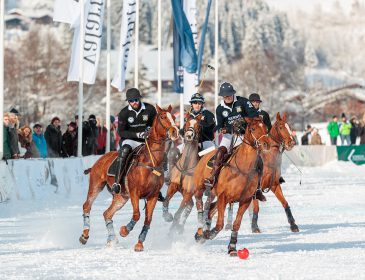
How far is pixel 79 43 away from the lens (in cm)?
3050

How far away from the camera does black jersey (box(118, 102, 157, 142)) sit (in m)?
15.2

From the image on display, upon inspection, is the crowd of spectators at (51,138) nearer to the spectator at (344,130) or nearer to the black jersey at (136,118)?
the black jersey at (136,118)

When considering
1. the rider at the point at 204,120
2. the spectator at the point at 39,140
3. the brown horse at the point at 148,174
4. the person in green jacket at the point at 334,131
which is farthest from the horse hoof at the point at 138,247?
the person in green jacket at the point at 334,131

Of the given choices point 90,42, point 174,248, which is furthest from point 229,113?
point 90,42

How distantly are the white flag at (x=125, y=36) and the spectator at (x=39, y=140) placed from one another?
5766 mm

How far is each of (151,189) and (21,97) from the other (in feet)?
312

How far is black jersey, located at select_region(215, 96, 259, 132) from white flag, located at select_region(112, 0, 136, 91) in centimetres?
1593

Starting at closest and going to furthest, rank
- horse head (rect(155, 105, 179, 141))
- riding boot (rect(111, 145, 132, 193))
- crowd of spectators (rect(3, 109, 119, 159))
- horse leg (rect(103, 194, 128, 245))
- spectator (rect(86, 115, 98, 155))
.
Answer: horse head (rect(155, 105, 179, 141)) → horse leg (rect(103, 194, 128, 245)) → riding boot (rect(111, 145, 132, 193)) → crowd of spectators (rect(3, 109, 119, 159)) → spectator (rect(86, 115, 98, 155))

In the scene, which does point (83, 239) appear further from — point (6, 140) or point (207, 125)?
point (6, 140)

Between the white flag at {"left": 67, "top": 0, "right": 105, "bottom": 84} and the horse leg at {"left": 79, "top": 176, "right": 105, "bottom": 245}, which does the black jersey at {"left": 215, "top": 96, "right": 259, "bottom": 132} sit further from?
the white flag at {"left": 67, "top": 0, "right": 105, "bottom": 84}

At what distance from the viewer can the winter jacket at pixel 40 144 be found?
27.3 meters

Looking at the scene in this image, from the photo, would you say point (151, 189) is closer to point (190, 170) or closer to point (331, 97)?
point (190, 170)

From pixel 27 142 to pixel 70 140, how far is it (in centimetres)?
378

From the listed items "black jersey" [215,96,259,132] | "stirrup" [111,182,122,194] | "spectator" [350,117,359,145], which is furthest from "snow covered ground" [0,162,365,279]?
"spectator" [350,117,359,145]
